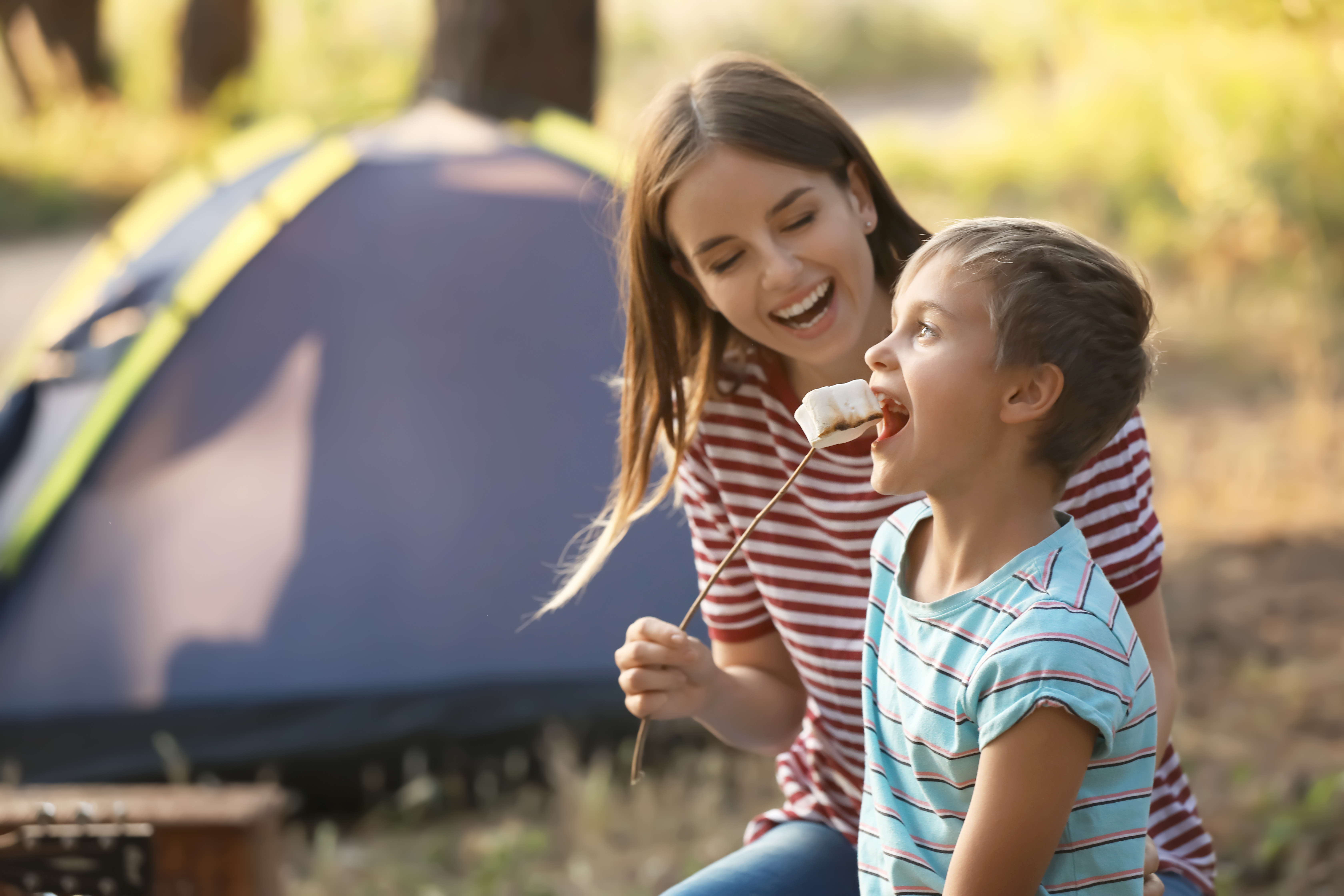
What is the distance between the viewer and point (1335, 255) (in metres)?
4.18

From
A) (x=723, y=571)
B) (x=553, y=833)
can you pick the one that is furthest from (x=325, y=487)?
(x=723, y=571)

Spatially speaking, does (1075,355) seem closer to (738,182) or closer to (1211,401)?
(738,182)

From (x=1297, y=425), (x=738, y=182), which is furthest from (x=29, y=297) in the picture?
(x=738, y=182)

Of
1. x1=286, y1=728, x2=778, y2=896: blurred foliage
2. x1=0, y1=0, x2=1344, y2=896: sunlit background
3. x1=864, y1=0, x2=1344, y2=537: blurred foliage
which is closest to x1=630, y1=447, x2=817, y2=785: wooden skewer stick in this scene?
x1=0, y1=0, x2=1344, y2=896: sunlit background

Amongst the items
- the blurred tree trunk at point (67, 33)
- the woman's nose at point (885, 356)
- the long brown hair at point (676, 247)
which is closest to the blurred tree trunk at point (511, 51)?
the long brown hair at point (676, 247)

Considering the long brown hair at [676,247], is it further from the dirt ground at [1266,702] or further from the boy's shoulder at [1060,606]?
Result: the dirt ground at [1266,702]

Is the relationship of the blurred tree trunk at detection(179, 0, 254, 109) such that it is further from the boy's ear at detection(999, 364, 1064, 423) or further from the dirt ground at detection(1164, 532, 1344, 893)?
the boy's ear at detection(999, 364, 1064, 423)

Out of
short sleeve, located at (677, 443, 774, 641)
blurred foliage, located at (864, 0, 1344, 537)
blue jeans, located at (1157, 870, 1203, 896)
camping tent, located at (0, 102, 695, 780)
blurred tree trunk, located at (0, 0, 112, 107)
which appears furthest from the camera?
blurred tree trunk, located at (0, 0, 112, 107)

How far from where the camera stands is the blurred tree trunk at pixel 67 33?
10.1m

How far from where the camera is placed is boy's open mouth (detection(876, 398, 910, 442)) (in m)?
1.20

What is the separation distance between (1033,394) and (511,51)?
303cm

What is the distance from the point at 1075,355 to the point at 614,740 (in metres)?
1.86

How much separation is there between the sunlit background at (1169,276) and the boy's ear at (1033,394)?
62 cm

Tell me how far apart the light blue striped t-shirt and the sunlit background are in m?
0.72
